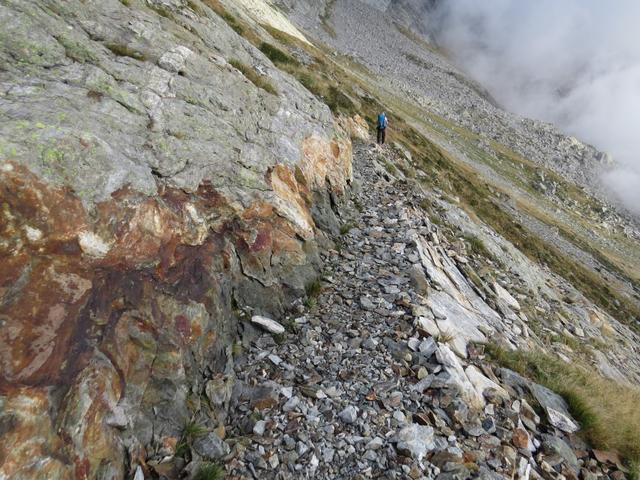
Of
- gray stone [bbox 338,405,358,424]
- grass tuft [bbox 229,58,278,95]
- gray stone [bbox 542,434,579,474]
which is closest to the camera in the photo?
gray stone [bbox 338,405,358,424]

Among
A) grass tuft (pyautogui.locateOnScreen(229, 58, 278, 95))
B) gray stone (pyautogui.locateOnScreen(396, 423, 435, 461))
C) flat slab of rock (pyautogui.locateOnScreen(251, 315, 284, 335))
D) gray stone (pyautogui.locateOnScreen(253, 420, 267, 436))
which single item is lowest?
flat slab of rock (pyautogui.locateOnScreen(251, 315, 284, 335))

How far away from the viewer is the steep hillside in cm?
569

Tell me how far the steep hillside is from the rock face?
0.03 m

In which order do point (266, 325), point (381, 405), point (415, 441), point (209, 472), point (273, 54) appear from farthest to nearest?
point (273, 54) → point (266, 325) → point (381, 405) → point (415, 441) → point (209, 472)

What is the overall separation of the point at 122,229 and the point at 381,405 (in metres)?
5.65

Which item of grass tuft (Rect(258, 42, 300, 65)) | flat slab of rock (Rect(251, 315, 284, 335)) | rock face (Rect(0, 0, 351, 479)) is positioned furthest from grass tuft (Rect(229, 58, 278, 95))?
grass tuft (Rect(258, 42, 300, 65))

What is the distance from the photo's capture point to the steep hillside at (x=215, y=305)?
5688 millimetres

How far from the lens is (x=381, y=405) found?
746 cm

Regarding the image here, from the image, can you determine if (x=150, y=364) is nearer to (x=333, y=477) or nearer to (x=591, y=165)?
(x=333, y=477)

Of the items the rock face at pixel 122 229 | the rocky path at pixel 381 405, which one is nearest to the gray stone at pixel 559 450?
the rocky path at pixel 381 405

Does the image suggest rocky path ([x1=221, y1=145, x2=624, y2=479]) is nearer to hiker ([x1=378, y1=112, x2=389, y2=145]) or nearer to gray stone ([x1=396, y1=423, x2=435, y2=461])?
gray stone ([x1=396, y1=423, x2=435, y2=461])

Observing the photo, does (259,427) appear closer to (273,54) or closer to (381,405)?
(381,405)

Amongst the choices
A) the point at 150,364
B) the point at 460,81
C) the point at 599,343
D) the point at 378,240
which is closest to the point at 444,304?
the point at 378,240

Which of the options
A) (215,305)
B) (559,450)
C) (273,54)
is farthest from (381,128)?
(559,450)
